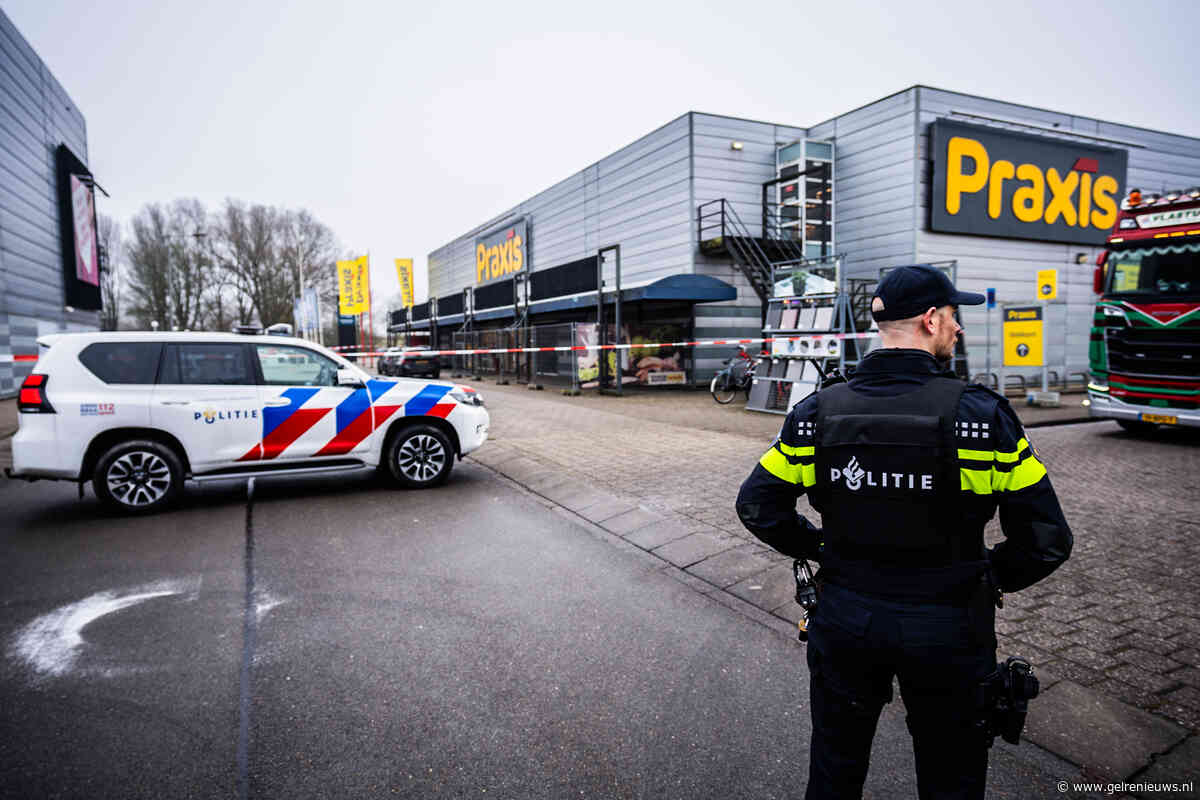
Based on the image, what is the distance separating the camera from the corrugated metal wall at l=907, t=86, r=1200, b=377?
1805cm

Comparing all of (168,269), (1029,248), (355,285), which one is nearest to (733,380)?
(1029,248)

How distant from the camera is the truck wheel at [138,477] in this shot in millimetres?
6293

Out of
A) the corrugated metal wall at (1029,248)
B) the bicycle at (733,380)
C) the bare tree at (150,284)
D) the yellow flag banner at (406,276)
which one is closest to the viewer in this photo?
the bicycle at (733,380)

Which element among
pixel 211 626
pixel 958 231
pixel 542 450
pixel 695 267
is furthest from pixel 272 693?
pixel 958 231

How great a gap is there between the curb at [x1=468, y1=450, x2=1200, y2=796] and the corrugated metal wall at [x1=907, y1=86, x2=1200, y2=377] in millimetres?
14580

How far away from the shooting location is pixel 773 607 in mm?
4242

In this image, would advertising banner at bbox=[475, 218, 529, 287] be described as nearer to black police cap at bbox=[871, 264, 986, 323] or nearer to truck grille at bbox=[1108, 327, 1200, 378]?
truck grille at bbox=[1108, 327, 1200, 378]

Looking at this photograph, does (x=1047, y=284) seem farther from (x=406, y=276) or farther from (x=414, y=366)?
(x=406, y=276)

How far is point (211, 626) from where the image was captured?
3.96 meters

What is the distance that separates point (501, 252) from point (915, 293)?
33496 mm

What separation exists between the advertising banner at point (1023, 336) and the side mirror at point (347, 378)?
1358 centimetres

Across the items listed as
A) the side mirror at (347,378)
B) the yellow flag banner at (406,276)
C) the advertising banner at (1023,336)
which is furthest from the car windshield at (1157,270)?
the yellow flag banner at (406,276)

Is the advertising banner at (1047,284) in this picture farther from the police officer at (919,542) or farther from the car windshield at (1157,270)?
the police officer at (919,542)

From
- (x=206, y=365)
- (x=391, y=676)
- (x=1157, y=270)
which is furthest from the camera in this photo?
(x=1157, y=270)
